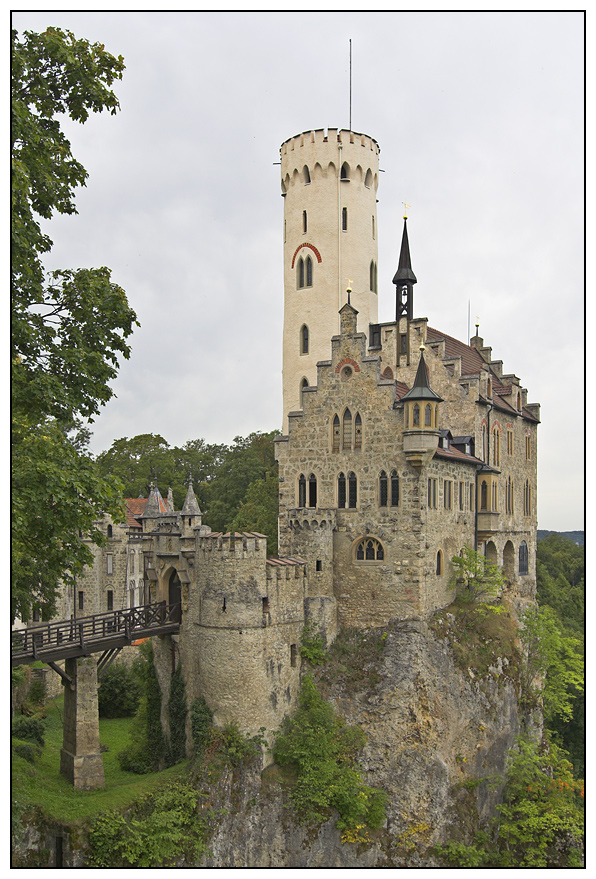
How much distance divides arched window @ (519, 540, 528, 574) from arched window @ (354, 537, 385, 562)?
15.9m

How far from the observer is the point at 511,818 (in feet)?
97.3

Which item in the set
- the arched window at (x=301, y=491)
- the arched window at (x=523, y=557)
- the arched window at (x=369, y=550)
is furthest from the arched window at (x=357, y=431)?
the arched window at (x=523, y=557)

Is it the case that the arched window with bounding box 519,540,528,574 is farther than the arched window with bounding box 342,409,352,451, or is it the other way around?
the arched window with bounding box 519,540,528,574

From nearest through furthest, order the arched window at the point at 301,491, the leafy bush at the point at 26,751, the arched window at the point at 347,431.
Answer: the leafy bush at the point at 26,751
the arched window at the point at 347,431
the arched window at the point at 301,491

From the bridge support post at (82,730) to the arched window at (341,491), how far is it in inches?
468

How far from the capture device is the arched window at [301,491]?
32906 mm

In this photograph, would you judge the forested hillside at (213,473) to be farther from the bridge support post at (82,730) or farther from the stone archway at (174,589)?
the bridge support post at (82,730)

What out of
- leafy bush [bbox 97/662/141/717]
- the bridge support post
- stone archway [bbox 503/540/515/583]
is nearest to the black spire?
stone archway [bbox 503/540/515/583]

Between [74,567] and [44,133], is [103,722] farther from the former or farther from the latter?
[44,133]

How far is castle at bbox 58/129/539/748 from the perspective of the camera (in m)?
27.2

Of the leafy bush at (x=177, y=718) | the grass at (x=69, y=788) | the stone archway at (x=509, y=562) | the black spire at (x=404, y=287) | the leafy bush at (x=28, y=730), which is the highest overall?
the black spire at (x=404, y=287)

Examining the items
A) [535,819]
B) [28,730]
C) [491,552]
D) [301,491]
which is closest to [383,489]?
[301,491]

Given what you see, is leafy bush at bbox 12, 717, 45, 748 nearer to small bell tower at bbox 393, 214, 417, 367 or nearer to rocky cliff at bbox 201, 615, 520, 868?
rocky cliff at bbox 201, 615, 520, 868

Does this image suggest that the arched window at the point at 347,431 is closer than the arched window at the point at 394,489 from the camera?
No
